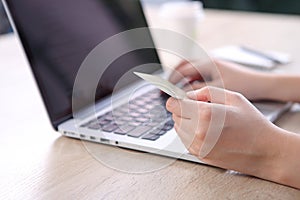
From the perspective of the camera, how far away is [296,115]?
796mm

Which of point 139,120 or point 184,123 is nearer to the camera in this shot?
point 184,123

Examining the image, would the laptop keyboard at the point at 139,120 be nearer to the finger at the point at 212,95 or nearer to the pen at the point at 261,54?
the finger at the point at 212,95

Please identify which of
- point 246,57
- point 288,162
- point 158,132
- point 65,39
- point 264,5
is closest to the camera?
point 288,162

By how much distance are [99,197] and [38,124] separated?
29 centimetres

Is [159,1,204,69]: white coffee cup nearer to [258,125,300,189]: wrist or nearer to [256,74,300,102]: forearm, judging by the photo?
[256,74,300,102]: forearm

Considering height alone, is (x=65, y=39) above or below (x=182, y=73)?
above

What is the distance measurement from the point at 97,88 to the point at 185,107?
0.92 ft

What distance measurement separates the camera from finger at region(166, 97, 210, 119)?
572mm

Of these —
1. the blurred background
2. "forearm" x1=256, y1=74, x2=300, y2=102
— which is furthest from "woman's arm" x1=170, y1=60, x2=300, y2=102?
the blurred background

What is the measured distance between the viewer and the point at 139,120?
736mm

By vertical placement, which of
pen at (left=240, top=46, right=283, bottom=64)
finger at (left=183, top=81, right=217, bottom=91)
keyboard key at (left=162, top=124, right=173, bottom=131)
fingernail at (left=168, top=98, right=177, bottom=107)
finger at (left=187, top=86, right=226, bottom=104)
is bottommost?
pen at (left=240, top=46, right=283, bottom=64)

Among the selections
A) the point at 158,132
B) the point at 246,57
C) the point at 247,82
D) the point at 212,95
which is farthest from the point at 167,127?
the point at 246,57

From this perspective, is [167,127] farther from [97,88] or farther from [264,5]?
[264,5]

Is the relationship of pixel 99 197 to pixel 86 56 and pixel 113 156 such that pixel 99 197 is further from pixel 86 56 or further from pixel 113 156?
pixel 86 56
